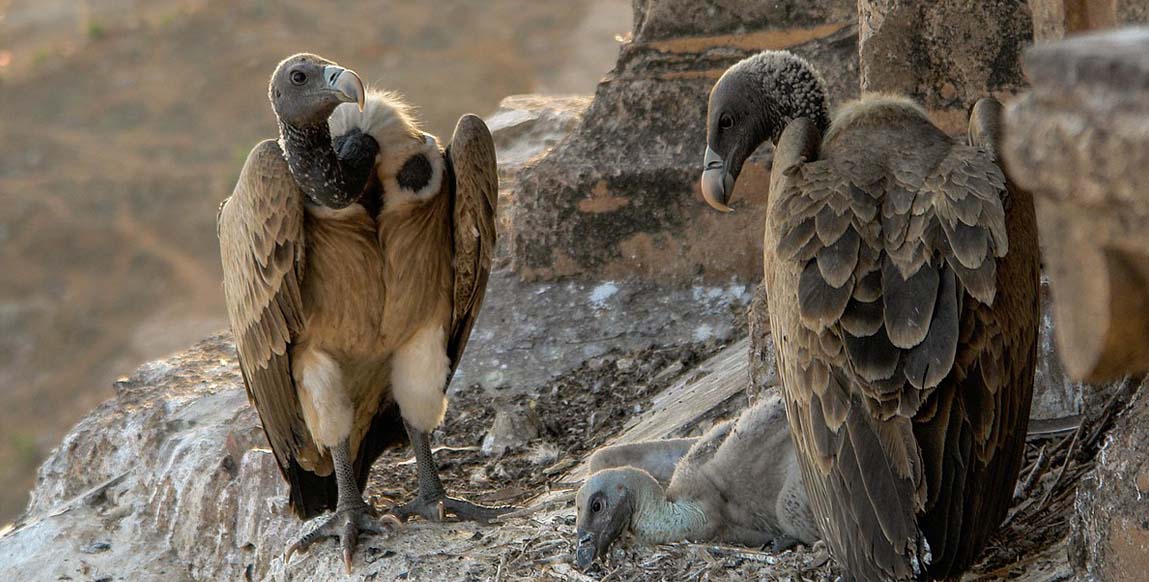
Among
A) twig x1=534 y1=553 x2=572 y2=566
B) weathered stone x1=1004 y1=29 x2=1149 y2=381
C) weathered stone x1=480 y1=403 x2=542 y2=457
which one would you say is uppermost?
weathered stone x1=1004 y1=29 x2=1149 y2=381

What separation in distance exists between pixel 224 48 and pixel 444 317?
21689 millimetres

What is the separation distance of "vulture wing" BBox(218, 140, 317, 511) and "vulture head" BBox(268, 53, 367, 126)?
190mm

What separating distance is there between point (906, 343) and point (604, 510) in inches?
48.1

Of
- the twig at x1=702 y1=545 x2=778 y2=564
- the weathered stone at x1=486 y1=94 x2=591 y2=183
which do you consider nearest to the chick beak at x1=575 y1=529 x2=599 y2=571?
the twig at x1=702 y1=545 x2=778 y2=564

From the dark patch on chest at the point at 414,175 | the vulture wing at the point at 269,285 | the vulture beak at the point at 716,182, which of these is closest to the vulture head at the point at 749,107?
the vulture beak at the point at 716,182

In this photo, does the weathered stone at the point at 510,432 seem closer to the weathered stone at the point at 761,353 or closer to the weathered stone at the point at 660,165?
the weathered stone at the point at 660,165

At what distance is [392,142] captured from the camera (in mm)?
4863

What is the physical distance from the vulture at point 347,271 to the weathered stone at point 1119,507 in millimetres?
2318

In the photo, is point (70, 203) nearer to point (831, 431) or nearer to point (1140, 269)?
point (831, 431)

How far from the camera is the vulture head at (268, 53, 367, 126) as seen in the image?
15.2 ft

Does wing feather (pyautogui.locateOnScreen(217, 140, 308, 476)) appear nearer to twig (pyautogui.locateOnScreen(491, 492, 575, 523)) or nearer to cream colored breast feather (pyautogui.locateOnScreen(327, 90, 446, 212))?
cream colored breast feather (pyautogui.locateOnScreen(327, 90, 446, 212))

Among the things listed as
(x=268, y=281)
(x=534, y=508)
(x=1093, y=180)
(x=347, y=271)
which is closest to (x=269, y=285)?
(x=268, y=281)

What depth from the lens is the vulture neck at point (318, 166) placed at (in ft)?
15.2

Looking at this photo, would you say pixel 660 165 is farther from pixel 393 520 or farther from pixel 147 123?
pixel 147 123
